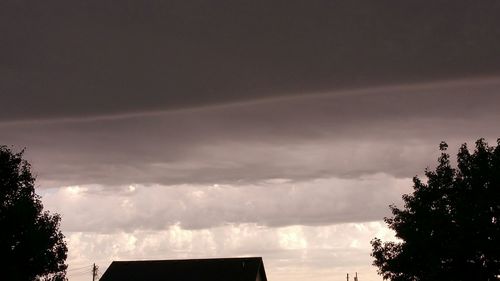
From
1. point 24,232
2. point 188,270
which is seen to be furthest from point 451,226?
point 188,270

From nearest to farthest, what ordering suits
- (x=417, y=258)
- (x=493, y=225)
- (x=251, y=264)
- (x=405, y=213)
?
1. (x=493, y=225)
2. (x=417, y=258)
3. (x=405, y=213)
4. (x=251, y=264)

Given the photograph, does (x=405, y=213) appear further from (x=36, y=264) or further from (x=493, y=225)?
(x=36, y=264)

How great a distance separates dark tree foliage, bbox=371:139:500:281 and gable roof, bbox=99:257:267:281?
28024 mm

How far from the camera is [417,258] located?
47312mm

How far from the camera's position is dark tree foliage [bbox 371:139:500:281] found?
44125 millimetres

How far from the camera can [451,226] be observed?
4569 cm

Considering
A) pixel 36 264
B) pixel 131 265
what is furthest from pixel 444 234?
pixel 131 265

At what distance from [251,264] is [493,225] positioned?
37538 mm

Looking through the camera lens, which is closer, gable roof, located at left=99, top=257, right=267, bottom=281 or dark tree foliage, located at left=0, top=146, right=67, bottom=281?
dark tree foliage, located at left=0, top=146, right=67, bottom=281

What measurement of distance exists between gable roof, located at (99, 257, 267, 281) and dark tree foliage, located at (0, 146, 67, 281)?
29.2 meters

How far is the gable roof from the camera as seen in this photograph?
76188mm

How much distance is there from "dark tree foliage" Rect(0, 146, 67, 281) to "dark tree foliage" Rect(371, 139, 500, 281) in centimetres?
2395

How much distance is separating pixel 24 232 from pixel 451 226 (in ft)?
96.5

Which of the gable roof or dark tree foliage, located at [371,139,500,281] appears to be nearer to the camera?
dark tree foliage, located at [371,139,500,281]
